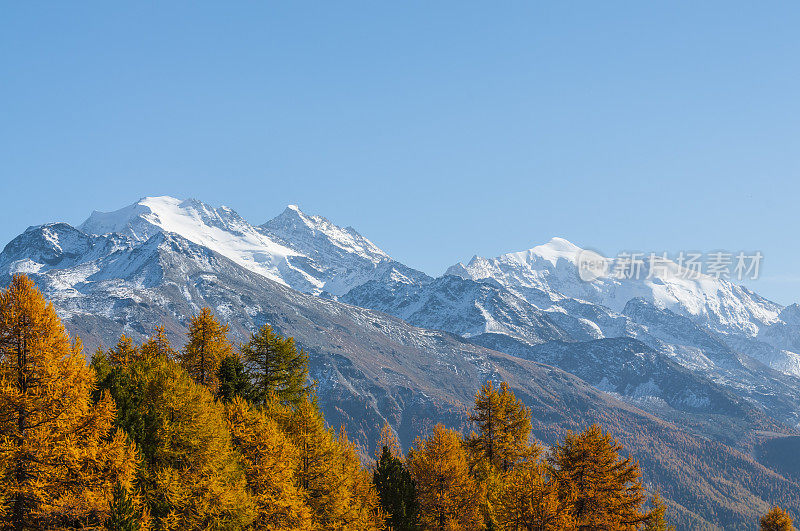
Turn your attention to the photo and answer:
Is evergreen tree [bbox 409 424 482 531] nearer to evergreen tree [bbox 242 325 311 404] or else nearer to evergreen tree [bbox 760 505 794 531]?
evergreen tree [bbox 242 325 311 404]

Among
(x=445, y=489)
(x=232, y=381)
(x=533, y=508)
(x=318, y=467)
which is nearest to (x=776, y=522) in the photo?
(x=445, y=489)

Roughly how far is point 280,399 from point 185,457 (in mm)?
18595

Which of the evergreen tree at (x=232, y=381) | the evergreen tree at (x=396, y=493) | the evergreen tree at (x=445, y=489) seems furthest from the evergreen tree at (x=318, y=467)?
the evergreen tree at (x=445, y=489)

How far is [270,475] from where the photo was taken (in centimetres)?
4022

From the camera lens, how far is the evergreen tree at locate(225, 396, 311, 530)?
39.6 metres

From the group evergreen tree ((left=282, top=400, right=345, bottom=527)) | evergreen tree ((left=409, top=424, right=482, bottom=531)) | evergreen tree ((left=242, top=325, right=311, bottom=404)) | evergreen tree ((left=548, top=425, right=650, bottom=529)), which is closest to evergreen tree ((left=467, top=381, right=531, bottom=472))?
evergreen tree ((left=409, top=424, right=482, bottom=531))

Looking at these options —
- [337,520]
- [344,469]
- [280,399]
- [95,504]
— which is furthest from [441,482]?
[95,504]

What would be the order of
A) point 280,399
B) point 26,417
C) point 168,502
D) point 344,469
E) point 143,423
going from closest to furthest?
point 26,417 → point 168,502 → point 143,423 → point 344,469 → point 280,399

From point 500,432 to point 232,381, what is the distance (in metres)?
24.0

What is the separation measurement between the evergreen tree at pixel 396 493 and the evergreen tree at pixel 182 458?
15.0m

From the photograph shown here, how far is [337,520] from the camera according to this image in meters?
45.2

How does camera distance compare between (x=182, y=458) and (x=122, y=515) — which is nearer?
(x=122, y=515)

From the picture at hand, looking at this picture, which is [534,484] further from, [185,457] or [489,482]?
[185,457]

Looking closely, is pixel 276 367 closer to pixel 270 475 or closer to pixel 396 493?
pixel 396 493
